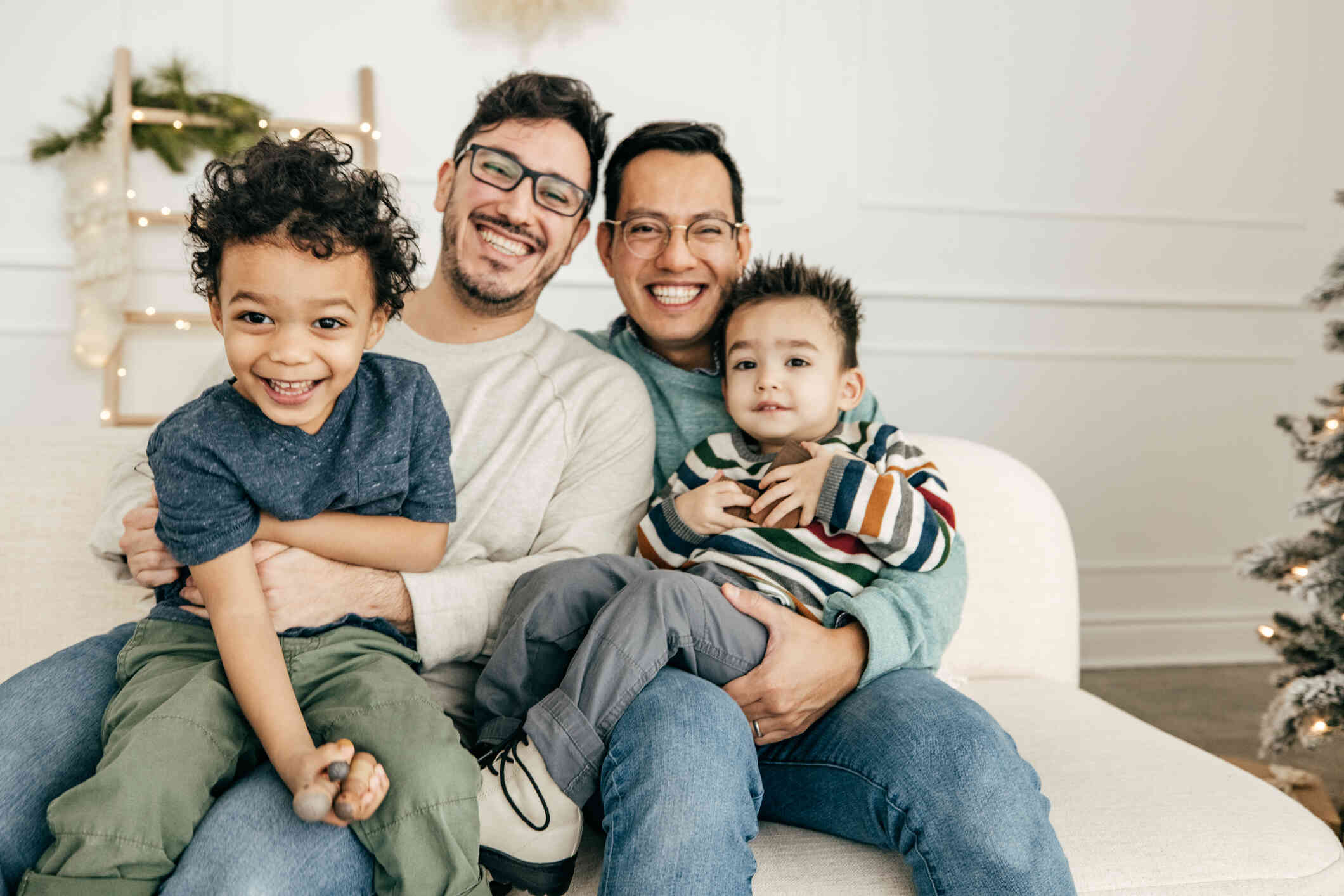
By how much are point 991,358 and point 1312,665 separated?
145cm

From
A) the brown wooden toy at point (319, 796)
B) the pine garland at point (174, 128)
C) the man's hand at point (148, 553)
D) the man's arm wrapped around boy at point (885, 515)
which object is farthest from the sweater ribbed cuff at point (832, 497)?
the pine garland at point (174, 128)

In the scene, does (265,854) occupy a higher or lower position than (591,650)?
lower

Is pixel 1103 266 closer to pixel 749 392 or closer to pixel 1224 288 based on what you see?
pixel 1224 288

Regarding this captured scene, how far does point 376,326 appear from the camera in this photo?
126 cm

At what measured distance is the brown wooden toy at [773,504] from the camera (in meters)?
1.48

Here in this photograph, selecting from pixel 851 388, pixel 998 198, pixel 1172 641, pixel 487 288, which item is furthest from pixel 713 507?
pixel 1172 641

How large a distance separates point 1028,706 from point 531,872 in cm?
93

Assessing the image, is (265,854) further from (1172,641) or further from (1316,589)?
(1172,641)

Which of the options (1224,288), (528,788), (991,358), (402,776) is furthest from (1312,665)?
(402,776)

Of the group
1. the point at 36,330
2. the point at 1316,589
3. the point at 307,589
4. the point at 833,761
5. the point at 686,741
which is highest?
the point at 36,330

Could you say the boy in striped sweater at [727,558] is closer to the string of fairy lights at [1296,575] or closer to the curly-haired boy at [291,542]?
the curly-haired boy at [291,542]

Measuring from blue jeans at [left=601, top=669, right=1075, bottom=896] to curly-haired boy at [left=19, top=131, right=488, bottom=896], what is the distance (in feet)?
0.62

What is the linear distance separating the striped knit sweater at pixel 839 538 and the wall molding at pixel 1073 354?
1.91 m

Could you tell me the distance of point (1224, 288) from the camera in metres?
3.55
